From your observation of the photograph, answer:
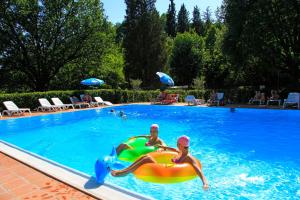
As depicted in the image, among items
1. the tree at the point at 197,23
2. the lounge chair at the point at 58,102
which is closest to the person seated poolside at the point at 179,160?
the lounge chair at the point at 58,102

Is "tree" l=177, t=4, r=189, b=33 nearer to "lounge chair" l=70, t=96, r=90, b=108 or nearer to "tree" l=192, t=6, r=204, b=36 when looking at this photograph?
"tree" l=192, t=6, r=204, b=36

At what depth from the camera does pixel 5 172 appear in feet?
17.3

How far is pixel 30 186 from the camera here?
452 centimetres

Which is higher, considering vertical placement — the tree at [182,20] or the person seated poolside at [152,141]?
the tree at [182,20]

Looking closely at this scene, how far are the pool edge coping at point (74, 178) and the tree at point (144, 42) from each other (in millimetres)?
33094

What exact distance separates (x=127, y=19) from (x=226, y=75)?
60.0 ft

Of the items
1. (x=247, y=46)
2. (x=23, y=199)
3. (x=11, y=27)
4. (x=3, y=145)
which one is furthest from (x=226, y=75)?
(x=23, y=199)

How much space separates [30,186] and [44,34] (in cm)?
2359

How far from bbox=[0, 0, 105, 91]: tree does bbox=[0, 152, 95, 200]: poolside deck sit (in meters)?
21.6

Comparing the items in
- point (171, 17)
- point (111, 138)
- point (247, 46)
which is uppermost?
point (171, 17)

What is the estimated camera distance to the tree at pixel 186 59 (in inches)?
1505

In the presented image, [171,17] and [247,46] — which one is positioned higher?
[171,17]

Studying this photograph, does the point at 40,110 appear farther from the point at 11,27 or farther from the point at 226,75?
the point at 226,75

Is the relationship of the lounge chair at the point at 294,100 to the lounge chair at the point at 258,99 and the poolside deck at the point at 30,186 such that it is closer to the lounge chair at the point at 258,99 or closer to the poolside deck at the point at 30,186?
the lounge chair at the point at 258,99
